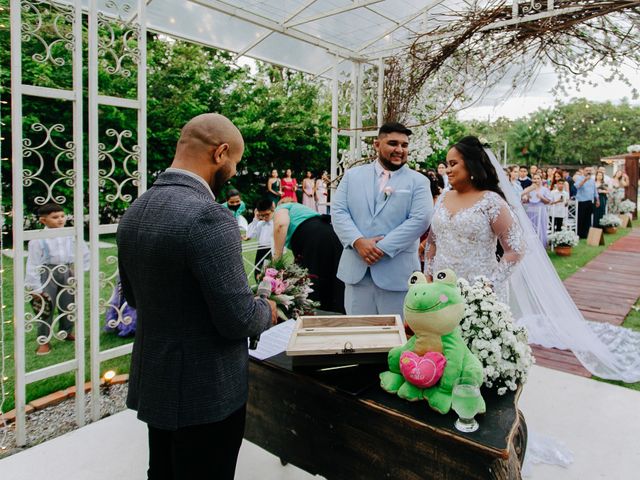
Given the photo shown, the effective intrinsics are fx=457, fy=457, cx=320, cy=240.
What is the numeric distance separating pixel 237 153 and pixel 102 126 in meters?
9.48

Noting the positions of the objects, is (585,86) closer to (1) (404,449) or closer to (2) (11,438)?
(1) (404,449)

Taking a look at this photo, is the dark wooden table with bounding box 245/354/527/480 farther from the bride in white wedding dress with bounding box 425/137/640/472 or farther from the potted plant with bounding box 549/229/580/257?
the potted plant with bounding box 549/229/580/257

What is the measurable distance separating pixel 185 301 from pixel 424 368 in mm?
840

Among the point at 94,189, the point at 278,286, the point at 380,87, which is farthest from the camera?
the point at 380,87

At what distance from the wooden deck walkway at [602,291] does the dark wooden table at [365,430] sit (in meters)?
2.65

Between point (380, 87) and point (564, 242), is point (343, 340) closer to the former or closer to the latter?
point (380, 87)

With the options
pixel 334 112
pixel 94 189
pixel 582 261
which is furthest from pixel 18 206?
pixel 582 261

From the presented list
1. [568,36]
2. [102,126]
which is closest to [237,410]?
[568,36]

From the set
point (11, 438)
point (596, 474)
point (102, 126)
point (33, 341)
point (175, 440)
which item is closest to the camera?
point (175, 440)

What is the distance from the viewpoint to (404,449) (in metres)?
1.63

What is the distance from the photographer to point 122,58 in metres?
3.06

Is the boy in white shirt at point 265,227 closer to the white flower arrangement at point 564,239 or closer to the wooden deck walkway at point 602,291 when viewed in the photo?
the wooden deck walkway at point 602,291

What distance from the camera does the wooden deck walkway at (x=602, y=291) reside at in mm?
4195

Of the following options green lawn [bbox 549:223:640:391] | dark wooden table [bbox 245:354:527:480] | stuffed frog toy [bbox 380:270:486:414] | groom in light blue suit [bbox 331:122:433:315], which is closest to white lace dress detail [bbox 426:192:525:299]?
groom in light blue suit [bbox 331:122:433:315]
